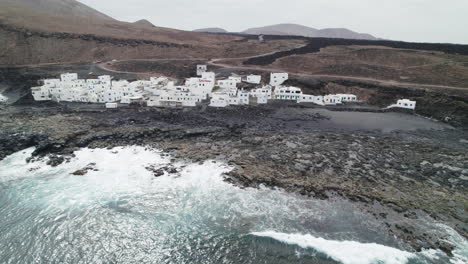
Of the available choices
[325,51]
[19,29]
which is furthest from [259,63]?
[19,29]

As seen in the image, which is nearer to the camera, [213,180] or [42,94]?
[213,180]

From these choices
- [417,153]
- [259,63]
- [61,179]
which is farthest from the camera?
[259,63]

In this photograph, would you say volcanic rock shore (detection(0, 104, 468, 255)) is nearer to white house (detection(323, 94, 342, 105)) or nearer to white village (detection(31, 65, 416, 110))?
white village (detection(31, 65, 416, 110))

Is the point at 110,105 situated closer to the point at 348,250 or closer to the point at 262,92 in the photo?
the point at 262,92

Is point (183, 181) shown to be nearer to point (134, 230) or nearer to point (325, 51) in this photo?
point (134, 230)

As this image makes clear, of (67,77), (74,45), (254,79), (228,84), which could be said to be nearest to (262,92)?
(228,84)

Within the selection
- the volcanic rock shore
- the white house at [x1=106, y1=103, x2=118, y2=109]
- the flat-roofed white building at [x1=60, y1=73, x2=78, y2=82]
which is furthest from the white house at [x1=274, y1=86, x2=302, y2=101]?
the flat-roofed white building at [x1=60, y1=73, x2=78, y2=82]
